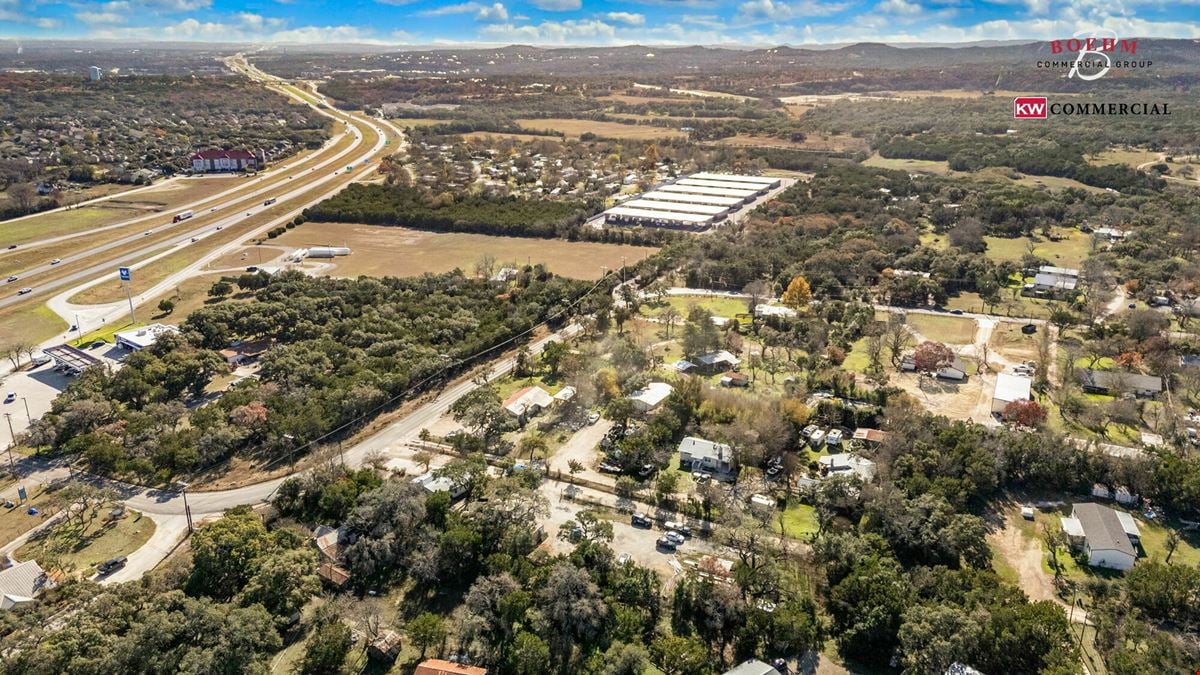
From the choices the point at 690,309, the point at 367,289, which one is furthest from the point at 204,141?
the point at 690,309

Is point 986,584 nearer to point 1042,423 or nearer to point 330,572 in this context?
point 1042,423

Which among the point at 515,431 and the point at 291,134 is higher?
the point at 291,134

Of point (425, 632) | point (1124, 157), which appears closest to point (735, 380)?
point (425, 632)

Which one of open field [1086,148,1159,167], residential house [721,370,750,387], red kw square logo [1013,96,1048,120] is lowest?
residential house [721,370,750,387]

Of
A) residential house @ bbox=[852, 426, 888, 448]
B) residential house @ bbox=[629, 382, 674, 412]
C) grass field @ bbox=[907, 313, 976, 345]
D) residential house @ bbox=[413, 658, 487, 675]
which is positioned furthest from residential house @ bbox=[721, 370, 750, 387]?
residential house @ bbox=[413, 658, 487, 675]

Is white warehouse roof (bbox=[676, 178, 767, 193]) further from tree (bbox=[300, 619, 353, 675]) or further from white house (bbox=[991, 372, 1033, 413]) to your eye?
tree (bbox=[300, 619, 353, 675])

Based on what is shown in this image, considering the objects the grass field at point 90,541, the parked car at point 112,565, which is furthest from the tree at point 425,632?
the grass field at point 90,541
